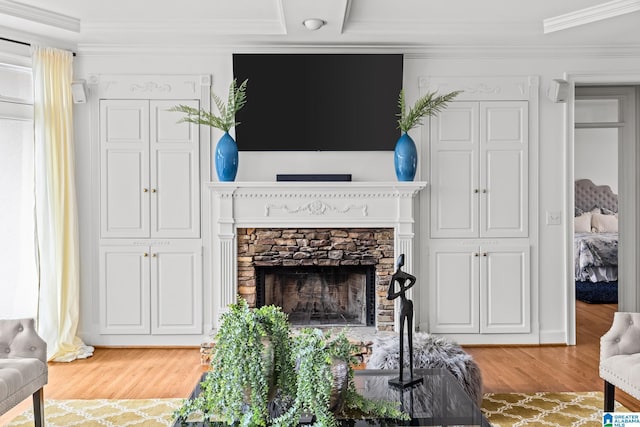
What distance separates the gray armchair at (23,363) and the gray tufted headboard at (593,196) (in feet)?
22.8

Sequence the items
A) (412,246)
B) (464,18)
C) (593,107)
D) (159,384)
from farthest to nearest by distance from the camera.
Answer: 1. (593,107)
2. (412,246)
3. (464,18)
4. (159,384)

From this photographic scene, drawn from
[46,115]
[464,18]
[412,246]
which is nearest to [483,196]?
[412,246]

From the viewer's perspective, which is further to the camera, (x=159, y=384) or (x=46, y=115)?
(x=46, y=115)

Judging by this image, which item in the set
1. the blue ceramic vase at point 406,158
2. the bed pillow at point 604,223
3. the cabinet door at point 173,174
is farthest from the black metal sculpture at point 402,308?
the bed pillow at point 604,223

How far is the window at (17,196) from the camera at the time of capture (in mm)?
4473

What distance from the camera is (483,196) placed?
4.90 m

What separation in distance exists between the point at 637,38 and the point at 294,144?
2926 millimetres

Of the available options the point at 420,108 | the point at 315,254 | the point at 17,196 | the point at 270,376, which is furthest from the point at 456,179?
the point at 17,196

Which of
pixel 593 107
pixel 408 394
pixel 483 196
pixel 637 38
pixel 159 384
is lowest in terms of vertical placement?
pixel 159 384

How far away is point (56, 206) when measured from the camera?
461 cm

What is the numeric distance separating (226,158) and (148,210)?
85 centimetres

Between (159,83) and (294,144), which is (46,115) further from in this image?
(294,144)

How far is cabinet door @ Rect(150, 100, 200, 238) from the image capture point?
4.82 m

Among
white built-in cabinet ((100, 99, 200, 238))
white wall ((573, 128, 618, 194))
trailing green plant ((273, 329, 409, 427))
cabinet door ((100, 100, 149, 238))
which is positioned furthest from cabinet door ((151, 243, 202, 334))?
white wall ((573, 128, 618, 194))
